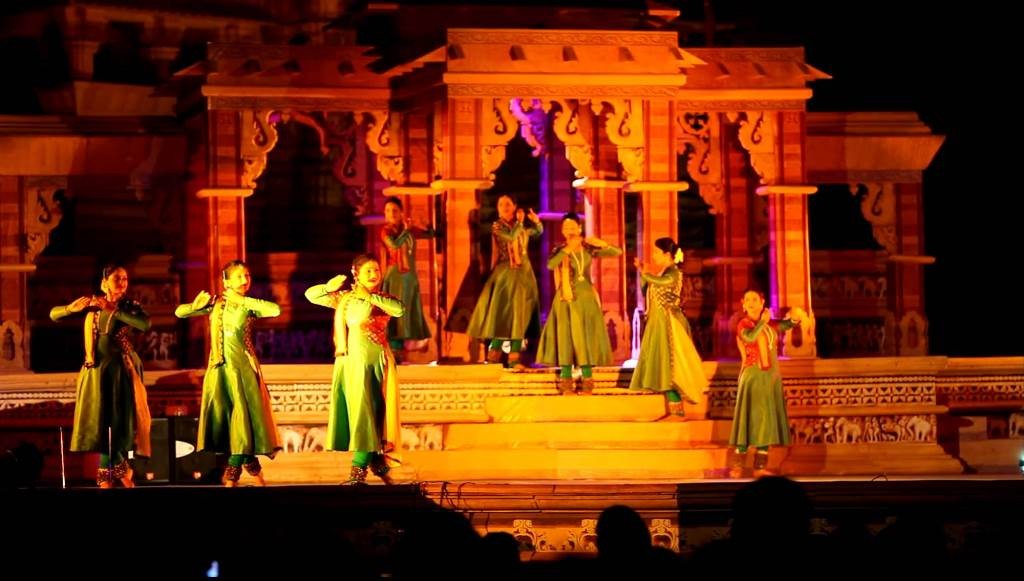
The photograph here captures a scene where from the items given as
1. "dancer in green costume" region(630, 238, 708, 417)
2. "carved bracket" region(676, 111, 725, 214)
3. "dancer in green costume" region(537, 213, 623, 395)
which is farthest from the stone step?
"carved bracket" region(676, 111, 725, 214)

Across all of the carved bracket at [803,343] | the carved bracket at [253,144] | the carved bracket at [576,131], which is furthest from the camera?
the carved bracket at [253,144]

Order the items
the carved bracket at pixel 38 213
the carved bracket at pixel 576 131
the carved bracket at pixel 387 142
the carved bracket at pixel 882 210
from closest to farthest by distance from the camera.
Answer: the carved bracket at pixel 576 131
the carved bracket at pixel 387 142
the carved bracket at pixel 38 213
the carved bracket at pixel 882 210

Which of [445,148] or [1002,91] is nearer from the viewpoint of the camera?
[445,148]

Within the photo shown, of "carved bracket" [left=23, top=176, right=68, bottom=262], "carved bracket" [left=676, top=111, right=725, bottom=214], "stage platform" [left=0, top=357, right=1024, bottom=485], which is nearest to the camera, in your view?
"stage platform" [left=0, top=357, right=1024, bottom=485]

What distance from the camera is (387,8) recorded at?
64.1 ft

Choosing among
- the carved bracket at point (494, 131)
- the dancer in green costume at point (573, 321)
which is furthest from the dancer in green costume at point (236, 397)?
the carved bracket at point (494, 131)

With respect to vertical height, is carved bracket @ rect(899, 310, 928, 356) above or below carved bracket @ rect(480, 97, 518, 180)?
below

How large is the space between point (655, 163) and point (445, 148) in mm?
1731

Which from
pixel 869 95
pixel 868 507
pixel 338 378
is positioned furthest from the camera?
pixel 869 95

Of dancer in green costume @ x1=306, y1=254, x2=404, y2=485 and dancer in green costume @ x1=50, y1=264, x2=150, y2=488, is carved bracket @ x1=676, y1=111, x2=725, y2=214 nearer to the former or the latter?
dancer in green costume @ x1=306, y1=254, x2=404, y2=485

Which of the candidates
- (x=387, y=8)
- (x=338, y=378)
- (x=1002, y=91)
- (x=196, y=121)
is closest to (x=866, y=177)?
(x=1002, y=91)

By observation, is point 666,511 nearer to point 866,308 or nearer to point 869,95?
point 866,308

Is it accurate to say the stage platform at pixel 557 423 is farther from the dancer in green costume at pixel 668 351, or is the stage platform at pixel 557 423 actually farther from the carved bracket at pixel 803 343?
the carved bracket at pixel 803 343

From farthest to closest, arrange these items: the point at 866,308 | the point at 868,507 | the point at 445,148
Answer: the point at 866,308 < the point at 445,148 < the point at 868,507
